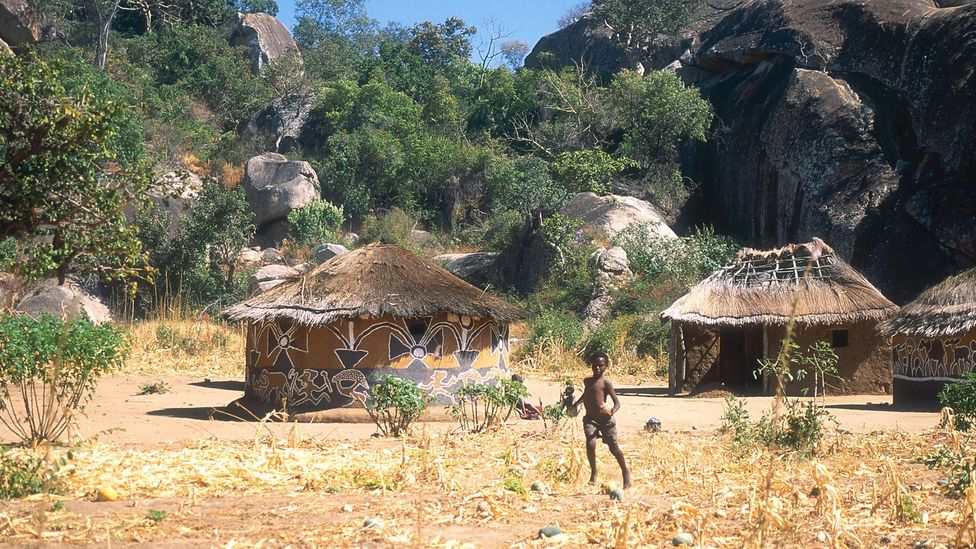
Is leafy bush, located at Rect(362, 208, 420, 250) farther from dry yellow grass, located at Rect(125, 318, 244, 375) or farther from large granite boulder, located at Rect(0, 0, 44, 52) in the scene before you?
large granite boulder, located at Rect(0, 0, 44, 52)

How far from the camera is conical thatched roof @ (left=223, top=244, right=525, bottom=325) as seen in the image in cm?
1280

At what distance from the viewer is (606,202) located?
27.9 m

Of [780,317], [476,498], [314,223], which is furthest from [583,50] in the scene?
[476,498]

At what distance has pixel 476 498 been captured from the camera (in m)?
7.05

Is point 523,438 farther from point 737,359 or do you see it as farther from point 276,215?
point 276,215

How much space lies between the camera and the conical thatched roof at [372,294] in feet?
42.0

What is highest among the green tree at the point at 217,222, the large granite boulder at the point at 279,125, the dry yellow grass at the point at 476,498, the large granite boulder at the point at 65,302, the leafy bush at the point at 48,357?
the large granite boulder at the point at 279,125

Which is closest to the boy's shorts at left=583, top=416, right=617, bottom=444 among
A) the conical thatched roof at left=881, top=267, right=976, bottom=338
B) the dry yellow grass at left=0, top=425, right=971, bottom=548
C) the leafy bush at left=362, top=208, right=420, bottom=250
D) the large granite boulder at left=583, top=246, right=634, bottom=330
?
the dry yellow grass at left=0, top=425, right=971, bottom=548

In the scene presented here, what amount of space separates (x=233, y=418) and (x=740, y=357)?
1005 cm

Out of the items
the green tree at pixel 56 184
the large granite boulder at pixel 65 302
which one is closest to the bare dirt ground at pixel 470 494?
the green tree at pixel 56 184

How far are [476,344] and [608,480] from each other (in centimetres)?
582

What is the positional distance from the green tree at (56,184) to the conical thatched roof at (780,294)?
36.7ft

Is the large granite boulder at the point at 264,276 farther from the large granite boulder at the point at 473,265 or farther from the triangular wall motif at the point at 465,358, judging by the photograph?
the triangular wall motif at the point at 465,358

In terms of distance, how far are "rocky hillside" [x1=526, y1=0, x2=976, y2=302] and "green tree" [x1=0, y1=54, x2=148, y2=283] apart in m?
18.1
